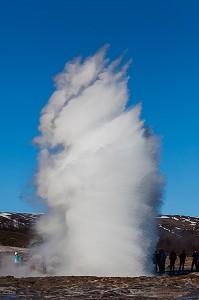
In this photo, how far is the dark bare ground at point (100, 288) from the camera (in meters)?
22.3

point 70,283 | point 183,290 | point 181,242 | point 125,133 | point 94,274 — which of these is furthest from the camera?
point 181,242

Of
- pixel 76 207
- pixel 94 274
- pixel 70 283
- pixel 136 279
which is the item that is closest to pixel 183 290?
pixel 136 279

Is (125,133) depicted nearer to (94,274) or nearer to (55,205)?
(55,205)

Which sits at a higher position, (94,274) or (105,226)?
(105,226)

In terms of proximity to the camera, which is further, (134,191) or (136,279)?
(134,191)

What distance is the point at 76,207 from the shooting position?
33531 millimetres

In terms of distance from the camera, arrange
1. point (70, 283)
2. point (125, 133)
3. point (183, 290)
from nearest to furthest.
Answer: point (183, 290), point (70, 283), point (125, 133)

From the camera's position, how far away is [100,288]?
24.7 m

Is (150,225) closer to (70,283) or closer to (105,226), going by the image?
(105,226)

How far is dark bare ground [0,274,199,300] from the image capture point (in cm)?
2227

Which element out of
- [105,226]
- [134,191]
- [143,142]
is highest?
[143,142]

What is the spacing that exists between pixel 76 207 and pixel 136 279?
804 centimetres

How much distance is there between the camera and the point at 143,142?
113 feet

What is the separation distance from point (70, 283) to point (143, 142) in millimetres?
11829
